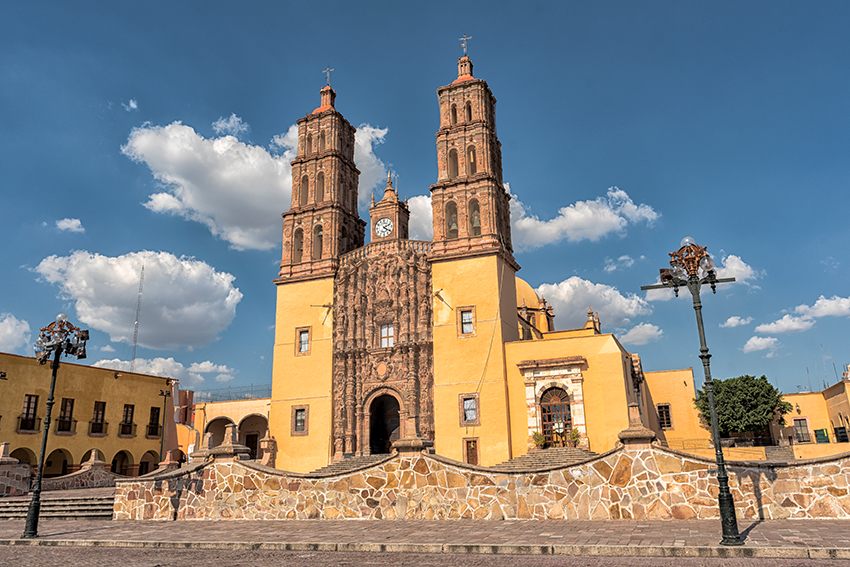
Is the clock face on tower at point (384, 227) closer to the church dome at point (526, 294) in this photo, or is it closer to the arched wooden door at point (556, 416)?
the church dome at point (526, 294)

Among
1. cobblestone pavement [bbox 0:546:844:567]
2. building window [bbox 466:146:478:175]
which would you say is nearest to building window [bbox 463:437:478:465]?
building window [bbox 466:146:478:175]

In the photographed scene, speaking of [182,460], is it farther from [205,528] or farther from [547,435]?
[205,528]

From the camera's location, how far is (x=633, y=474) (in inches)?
508

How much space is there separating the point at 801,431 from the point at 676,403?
28.6 ft

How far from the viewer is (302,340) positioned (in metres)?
31.4

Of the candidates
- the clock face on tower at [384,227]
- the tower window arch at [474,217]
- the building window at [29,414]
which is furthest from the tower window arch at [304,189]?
the building window at [29,414]

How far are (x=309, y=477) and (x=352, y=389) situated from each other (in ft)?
47.2

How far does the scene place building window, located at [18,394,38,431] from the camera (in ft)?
95.3

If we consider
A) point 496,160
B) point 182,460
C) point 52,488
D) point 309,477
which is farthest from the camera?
point 182,460

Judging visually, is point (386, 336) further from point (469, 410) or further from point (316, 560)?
point (316, 560)

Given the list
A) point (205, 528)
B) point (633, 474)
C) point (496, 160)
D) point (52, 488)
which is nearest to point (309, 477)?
point (205, 528)

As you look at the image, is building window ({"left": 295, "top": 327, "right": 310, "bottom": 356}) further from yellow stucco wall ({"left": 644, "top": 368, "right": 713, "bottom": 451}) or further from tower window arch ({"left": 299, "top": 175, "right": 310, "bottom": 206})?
yellow stucco wall ({"left": 644, "top": 368, "right": 713, "bottom": 451})

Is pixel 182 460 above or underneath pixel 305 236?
underneath

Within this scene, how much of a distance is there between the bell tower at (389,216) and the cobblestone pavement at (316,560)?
96.3 ft
